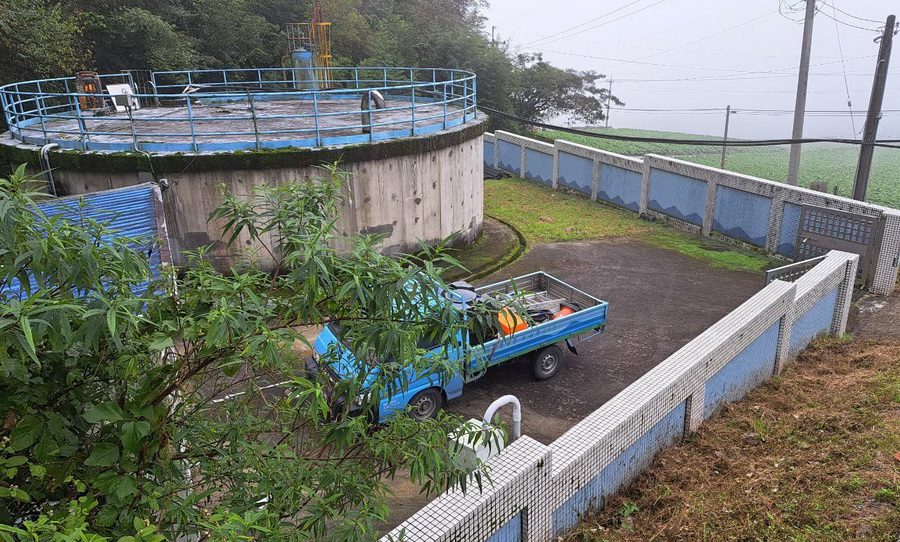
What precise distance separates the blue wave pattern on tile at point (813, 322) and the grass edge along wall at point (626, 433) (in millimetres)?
31

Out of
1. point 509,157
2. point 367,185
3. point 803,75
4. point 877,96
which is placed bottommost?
point 509,157

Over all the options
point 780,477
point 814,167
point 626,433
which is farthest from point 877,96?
point 814,167

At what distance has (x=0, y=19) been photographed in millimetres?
17109

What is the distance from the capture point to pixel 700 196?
1598 cm

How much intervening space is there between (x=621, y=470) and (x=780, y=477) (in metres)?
1.44

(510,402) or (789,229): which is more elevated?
(510,402)

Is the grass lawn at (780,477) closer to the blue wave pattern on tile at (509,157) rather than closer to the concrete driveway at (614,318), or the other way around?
the concrete driveway at (614,318)

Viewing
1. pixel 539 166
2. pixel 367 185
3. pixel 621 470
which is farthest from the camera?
pixel 539 166

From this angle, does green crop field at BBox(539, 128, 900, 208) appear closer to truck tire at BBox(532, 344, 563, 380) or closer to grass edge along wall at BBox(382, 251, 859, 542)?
grass edge along wall at BBox(382, 251, 859, 542)

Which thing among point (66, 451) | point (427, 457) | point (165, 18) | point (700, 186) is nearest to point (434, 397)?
point (427, 457)

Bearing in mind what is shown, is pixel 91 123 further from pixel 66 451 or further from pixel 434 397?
pixel 66 451

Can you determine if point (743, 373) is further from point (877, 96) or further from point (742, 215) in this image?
point (877, 96)

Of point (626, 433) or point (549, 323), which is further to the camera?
point (549, 323)

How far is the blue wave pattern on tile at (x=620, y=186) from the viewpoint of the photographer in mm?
17766
